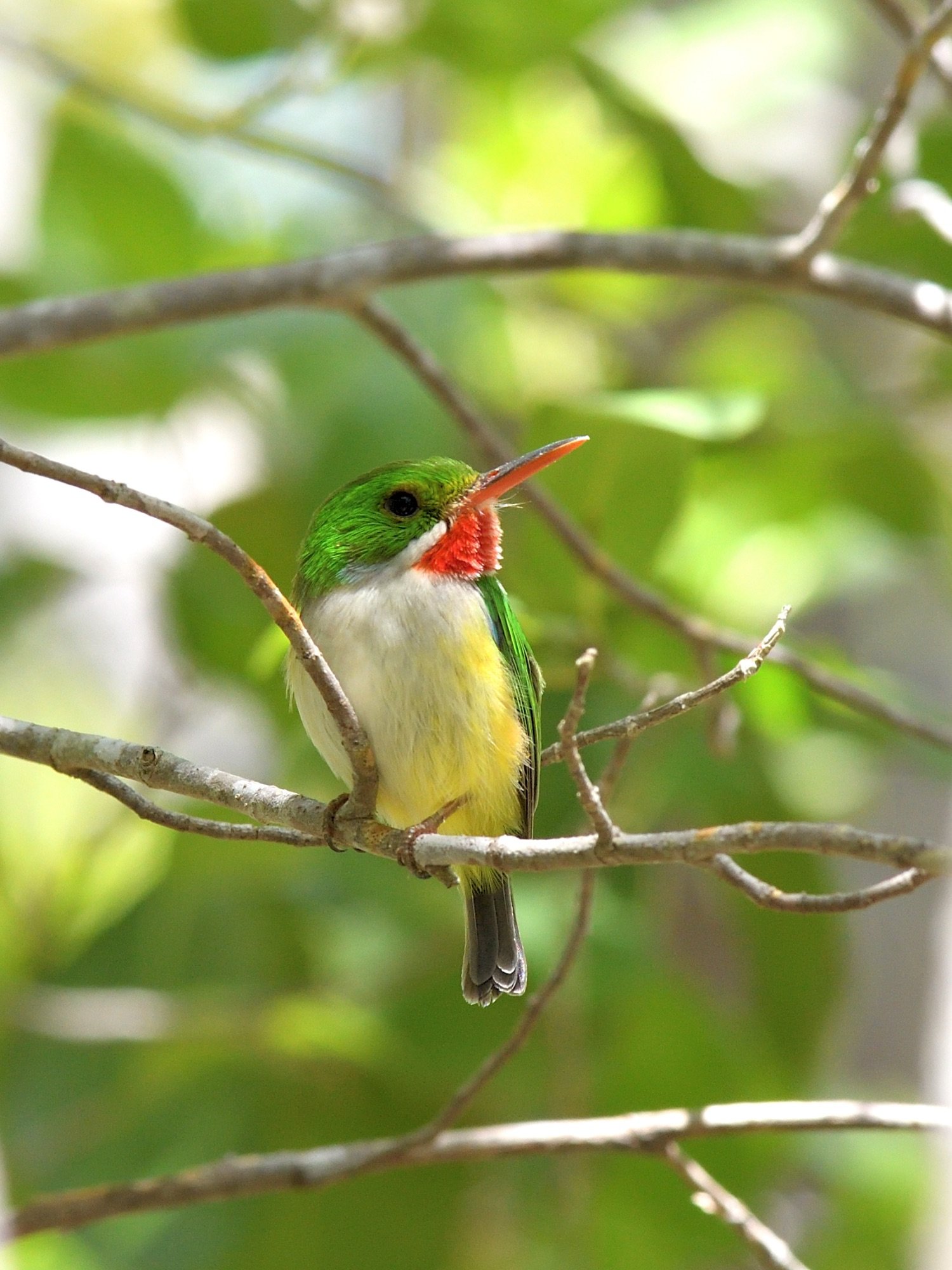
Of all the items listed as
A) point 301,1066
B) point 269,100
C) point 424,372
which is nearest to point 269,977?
point 301,1066

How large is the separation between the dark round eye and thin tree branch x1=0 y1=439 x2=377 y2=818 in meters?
0.40

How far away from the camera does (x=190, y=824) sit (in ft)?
5.90

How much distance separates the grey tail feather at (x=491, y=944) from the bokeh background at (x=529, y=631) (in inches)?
25.8

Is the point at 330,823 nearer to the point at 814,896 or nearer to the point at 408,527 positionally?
the point at 408,527

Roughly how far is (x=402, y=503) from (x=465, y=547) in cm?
11

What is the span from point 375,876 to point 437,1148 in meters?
1.20

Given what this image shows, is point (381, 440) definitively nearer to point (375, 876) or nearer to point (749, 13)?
point (375, 876)

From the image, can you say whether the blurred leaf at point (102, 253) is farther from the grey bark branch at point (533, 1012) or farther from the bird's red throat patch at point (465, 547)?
the grey bark branch at point (533, 1012)

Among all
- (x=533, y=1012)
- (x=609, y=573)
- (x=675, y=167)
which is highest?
(x=675, y=167)

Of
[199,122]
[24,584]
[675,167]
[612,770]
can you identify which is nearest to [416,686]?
[612,770]

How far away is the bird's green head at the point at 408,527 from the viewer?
81.3 inches

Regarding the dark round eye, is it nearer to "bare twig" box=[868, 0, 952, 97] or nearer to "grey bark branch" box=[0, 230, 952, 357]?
"grey bark branch" box=[0, 230, 952, 357]

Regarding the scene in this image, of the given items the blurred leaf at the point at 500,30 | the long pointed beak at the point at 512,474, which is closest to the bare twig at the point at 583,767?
the long pointed beak at the point at 512,474

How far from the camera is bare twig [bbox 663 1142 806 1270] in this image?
2121 mm
